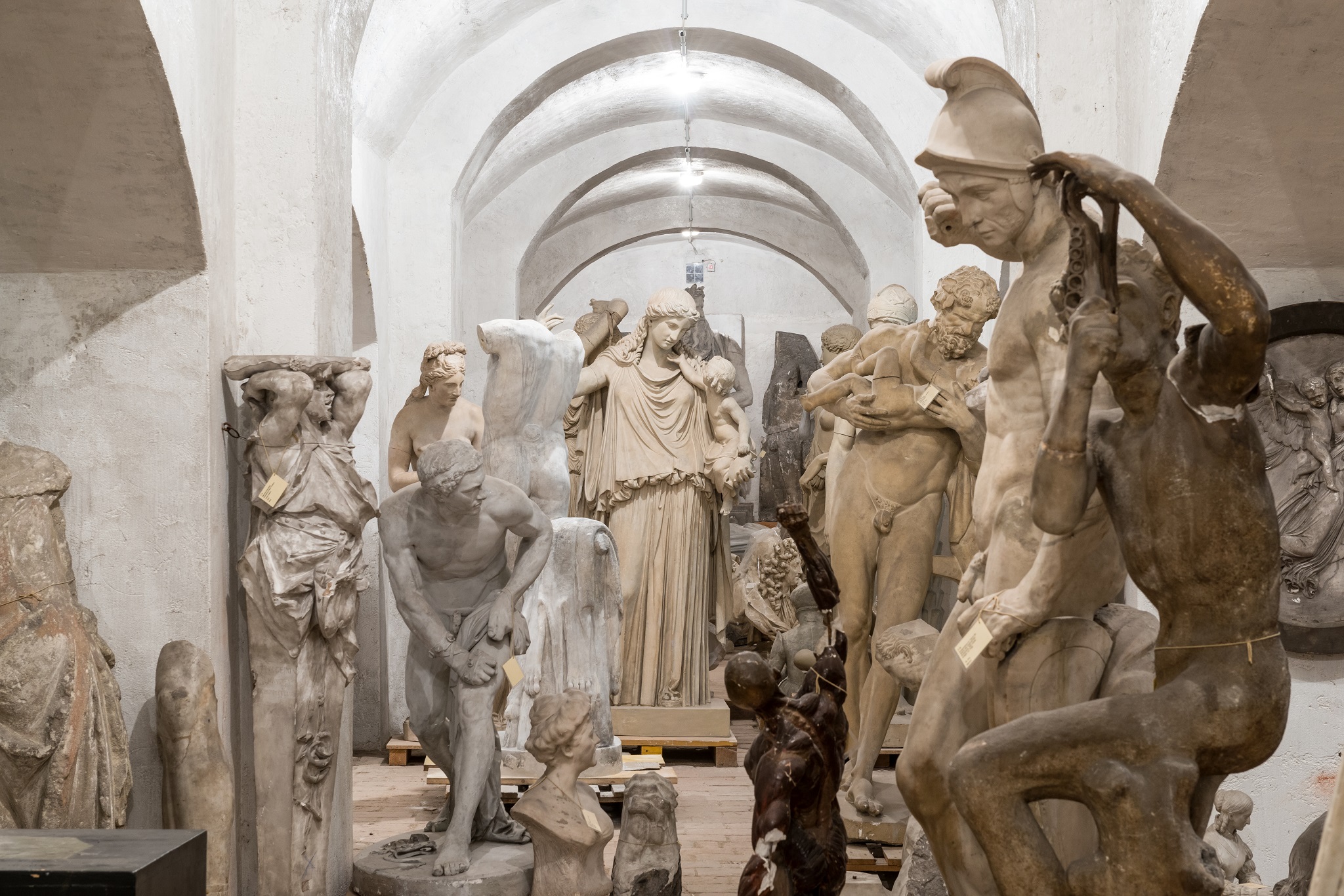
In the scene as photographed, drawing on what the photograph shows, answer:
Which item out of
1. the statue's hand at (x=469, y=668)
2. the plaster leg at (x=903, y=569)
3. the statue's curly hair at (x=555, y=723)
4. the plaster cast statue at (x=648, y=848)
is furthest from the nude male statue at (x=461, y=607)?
the plaster leg at (x=903, y=569)

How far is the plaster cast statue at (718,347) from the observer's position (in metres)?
14.1

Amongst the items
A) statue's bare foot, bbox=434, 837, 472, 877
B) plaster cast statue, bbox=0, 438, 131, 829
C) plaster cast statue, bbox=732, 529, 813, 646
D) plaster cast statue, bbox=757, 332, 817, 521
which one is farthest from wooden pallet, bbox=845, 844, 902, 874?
plaster cast statue, bbox=757, 332, 817, 521

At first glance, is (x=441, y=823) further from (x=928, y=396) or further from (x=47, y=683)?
(x=928, y=396)

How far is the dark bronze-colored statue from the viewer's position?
12.2 ft

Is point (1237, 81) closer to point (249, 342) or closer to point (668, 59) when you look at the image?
point (249, 342)

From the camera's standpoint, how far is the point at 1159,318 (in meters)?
3.01

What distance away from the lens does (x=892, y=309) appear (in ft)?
24.8

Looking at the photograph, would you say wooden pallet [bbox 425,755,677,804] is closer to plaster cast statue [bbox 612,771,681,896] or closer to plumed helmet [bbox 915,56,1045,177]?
plaster cast statue [bbox 612,771,681,896]

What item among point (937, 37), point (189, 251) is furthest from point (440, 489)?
point (937, 37)

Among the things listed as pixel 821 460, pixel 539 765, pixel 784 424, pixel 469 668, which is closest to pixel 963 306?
pixel 469 668

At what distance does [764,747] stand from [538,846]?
1239 mm

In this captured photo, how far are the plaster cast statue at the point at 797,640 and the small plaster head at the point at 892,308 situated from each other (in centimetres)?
194

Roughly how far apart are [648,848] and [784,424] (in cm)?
1362

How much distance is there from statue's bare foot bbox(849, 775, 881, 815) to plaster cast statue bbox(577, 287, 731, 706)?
7.65 ft
